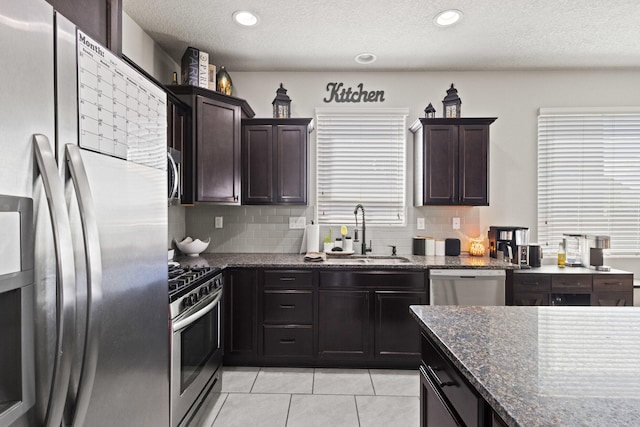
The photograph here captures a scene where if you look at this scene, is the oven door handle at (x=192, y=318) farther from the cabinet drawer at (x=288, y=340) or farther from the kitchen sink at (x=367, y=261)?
the kitchen sink at (x=367, y=261)

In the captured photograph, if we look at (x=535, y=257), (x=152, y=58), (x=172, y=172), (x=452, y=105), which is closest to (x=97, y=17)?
(x=172, y=172)

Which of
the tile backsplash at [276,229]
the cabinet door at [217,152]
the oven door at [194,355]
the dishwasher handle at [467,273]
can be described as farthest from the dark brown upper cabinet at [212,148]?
the dishwasher handle at [467,273]

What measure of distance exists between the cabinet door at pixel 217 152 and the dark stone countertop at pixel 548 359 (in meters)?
2.16

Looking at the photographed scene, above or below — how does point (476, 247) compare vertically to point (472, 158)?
below

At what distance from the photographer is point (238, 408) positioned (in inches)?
96.3

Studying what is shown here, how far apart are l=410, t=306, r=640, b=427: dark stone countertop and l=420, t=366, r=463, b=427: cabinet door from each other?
0.24 m

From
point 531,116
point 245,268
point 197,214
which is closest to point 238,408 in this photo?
point 245,268

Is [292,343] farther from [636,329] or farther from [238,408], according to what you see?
[636,329]

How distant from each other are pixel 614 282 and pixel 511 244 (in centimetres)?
88

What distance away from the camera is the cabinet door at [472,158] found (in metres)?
3.38

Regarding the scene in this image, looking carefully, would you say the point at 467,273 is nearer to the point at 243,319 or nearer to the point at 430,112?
the point at 430,112

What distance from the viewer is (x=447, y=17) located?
2713 mm

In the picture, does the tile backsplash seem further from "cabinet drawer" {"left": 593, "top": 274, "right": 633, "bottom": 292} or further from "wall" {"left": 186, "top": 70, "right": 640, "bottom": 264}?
"cabinet drawer" {"left": 593, "top": 274, "right": 633, "bottom": 292}

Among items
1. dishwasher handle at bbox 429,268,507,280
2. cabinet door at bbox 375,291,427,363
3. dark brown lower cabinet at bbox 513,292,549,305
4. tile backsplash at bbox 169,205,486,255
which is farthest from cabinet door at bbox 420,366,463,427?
tile backsplash at bbox 169,205,486,255
